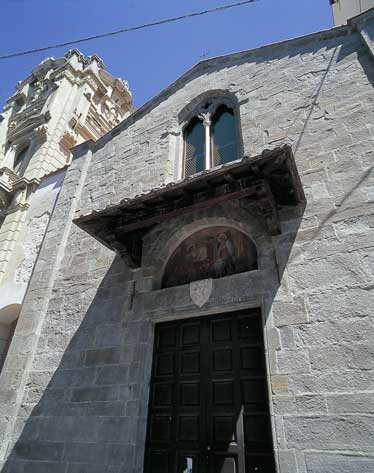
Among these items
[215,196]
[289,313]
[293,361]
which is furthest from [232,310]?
[215,196]

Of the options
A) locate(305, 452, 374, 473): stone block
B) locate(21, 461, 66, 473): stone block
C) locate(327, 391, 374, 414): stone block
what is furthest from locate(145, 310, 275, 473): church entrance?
locate(21, 461, 66, 473): stone block

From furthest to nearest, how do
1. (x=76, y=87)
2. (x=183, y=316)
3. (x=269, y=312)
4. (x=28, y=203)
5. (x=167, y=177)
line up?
(x=76, y=87)
(x=28, y=203)
(x=167, y=177)
(x=183, y=316)
(x=269, y=312)

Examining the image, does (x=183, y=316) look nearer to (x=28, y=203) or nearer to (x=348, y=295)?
(x=348, y=295)

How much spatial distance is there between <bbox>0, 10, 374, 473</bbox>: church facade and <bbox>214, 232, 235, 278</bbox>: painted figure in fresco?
0.03 meters

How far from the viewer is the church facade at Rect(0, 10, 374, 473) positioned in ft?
10.7

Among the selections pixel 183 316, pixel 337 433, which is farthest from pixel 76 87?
pixel 337 433

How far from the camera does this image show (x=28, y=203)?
9.12 meters

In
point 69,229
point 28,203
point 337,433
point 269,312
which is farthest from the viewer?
point 28,203

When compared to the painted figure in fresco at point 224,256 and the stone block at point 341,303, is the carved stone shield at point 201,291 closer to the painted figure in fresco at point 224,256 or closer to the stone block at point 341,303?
the painted figure in fresco at point 224,256

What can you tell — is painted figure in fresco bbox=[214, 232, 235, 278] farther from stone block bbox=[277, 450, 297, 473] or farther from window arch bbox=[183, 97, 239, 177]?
stone block bbox=[277, 450, 297, 473]

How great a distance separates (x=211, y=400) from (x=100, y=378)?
166 centimetres

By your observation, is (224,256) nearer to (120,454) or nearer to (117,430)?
(117,430)

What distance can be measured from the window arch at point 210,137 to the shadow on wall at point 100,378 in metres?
2.44

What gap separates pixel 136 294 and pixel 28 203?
601cm
